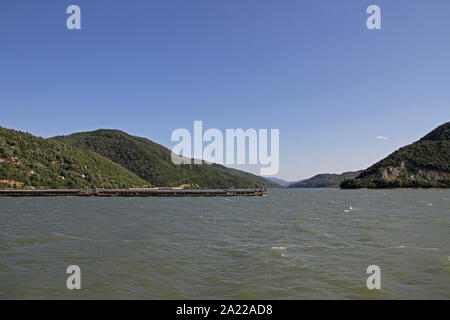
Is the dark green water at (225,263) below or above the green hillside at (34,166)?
below

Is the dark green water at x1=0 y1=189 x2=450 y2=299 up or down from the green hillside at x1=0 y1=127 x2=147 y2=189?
down

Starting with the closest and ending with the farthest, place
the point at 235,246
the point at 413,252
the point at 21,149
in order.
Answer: the point at 413,252
the point at 235,246
the point at 21,149

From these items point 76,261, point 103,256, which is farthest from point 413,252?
point 76,261

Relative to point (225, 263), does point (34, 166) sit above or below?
above

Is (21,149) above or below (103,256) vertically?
above

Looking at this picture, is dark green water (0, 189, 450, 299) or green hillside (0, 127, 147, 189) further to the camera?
green hillside (0, 127, 147, 189)

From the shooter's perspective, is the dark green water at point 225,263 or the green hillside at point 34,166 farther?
the green hillside at point 34,166

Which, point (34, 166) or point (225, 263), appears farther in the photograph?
point (34, 166)

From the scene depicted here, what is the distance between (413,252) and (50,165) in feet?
660

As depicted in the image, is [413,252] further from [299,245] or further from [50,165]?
[50,165]
